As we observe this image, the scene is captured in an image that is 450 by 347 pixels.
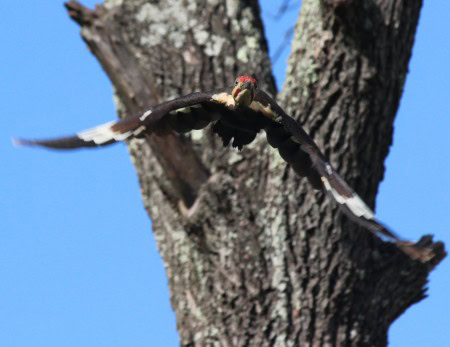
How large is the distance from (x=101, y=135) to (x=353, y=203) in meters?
0.99

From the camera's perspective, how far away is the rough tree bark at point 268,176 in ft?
16.0

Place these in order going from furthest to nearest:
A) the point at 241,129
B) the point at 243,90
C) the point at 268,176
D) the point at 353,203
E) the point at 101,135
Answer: the point at 268,176 < the point at 353,203 < the point at 241,129 < the point at 101,135 < the point at 243,90

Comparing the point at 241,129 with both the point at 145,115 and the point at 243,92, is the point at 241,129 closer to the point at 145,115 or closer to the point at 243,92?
the point at 243,92

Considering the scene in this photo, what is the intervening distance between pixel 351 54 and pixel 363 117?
32 centimetres

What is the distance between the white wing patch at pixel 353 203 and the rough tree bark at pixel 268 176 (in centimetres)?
94

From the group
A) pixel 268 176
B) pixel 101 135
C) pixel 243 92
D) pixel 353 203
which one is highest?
pixel 268 176

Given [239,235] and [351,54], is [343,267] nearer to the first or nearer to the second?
[239,235]

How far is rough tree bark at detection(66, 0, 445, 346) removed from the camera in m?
4.89

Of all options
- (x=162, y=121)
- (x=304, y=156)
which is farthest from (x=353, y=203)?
(x=162, y=121)

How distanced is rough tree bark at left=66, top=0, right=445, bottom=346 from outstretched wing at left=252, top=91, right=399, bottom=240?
3.07 ft

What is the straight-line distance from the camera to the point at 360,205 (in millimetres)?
3828

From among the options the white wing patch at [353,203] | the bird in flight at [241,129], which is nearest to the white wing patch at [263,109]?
the bird in flight at [241,129]

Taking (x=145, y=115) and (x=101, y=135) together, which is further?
(x=145, y=115)

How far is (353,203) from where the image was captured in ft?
12.6
